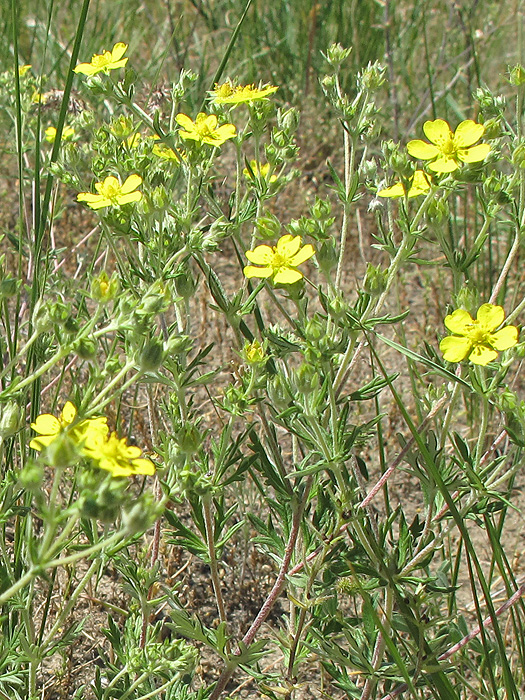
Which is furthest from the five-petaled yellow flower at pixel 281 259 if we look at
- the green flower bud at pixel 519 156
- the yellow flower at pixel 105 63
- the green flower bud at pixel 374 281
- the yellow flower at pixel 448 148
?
the yellow flower at pixel 105 63

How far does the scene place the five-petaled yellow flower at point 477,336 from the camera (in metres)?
1.65

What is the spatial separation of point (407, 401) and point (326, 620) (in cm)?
149

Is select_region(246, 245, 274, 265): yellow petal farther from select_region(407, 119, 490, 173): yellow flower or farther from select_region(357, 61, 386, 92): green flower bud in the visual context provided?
select_region(357, 61, 386, 92): green flower bud

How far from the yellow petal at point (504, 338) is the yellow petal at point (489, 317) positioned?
0.07 feet

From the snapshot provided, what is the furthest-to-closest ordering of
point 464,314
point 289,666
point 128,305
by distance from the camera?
point 289,666
point 464,314
point 128,305

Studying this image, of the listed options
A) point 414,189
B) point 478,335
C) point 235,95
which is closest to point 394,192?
point 414,189

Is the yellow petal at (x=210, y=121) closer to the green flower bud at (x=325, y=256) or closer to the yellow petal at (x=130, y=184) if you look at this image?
the yellow petal at (x=130, y=184)

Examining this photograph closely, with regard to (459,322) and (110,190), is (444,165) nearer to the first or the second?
(459,322)

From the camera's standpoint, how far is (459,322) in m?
1.71

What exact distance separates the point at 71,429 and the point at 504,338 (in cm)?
95

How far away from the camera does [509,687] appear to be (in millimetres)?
1590

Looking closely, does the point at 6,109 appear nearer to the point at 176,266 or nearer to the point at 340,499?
the point at 176,266

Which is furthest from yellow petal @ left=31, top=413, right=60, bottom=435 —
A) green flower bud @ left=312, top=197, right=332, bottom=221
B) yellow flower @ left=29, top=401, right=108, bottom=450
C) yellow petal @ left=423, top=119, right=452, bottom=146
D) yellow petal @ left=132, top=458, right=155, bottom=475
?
yellow petal @ left=423, top=119, right=452, bottom=146

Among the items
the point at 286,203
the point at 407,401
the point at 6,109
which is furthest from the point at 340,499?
the point at 286,203
